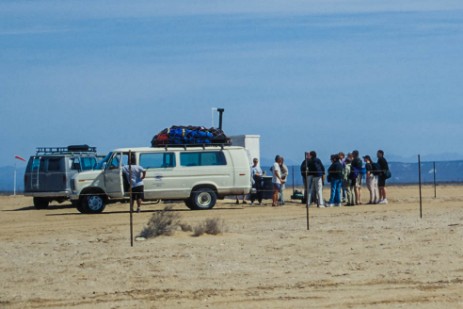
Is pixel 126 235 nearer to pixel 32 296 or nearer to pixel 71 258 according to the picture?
pixel 71 258

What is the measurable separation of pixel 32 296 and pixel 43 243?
23.3ft

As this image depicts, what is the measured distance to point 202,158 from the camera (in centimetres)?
3153

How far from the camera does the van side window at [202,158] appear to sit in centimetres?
3128

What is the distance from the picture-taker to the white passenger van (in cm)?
3077

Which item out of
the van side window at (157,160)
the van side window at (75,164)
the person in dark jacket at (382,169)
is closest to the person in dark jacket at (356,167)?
the person in dark jacket at (382,169)

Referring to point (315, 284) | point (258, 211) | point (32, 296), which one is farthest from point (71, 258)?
point (258, 211)

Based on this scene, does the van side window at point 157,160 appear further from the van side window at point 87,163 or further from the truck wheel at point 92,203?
the van side window at point 87,163

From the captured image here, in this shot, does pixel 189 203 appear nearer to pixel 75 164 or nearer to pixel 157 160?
pixel 157 160

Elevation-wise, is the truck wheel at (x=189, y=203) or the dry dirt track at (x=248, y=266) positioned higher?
the truck wheel at (x=189, y=203)

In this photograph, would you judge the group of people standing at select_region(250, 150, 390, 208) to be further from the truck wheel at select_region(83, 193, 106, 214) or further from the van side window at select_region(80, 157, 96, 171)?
the van side window at select_region(80, 157, 96, 171)

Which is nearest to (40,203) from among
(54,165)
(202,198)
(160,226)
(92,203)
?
(54,165)

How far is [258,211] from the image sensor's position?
30.4 metres

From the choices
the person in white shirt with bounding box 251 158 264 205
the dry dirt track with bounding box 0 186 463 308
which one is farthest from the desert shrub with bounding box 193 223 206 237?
the person in white shirt with bounding box 251 158 264 205

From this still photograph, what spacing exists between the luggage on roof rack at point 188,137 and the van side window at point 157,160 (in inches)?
21.7
